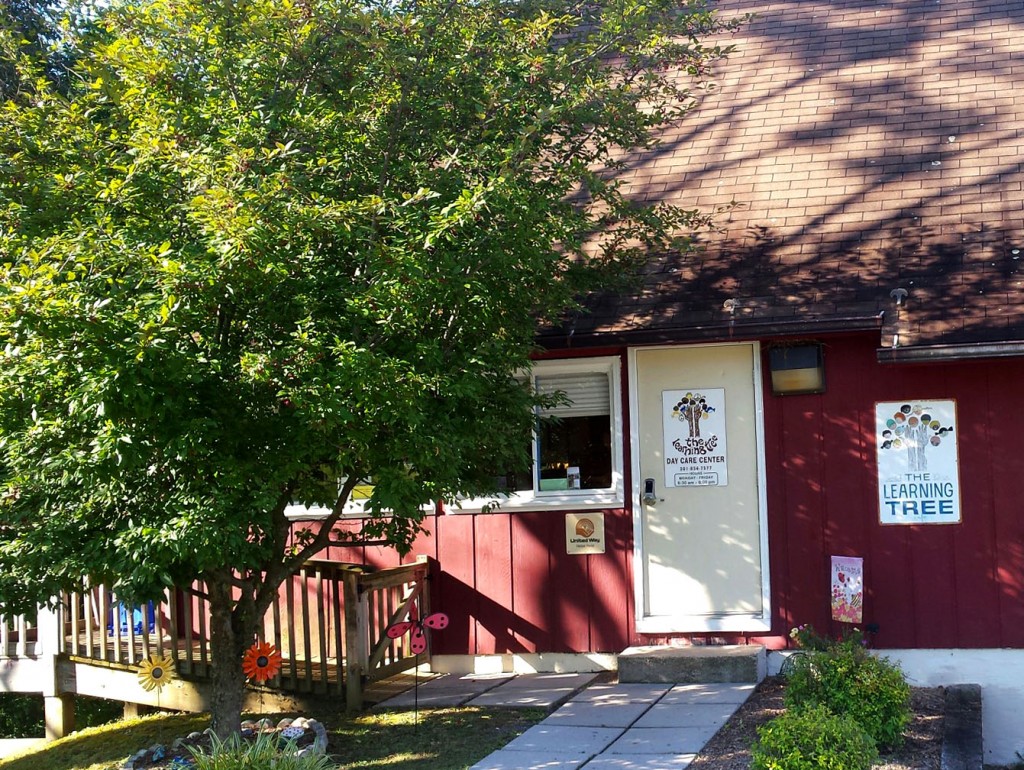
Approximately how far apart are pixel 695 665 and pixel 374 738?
2.40m

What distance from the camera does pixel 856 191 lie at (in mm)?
9273

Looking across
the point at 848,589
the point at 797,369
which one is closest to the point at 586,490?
the point at 797,369

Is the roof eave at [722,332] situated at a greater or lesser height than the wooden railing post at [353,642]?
greater

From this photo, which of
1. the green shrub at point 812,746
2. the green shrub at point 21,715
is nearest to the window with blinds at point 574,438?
the green shrub at point 812,746

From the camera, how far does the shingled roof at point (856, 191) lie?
26.6 feet

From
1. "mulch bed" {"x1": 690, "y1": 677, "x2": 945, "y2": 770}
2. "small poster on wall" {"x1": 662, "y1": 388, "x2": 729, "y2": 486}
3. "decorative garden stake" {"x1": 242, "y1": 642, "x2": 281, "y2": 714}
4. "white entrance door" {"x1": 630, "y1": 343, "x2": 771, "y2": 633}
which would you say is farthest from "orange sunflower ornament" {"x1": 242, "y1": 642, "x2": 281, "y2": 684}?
"small poster on wall" {"x1": 662, "y1": 388, "x2": 729, "y2": 486}

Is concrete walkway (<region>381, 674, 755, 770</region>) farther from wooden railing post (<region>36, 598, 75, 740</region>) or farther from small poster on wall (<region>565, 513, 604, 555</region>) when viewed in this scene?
wooden railing post (<region>36, 598, 75, 740</region>)

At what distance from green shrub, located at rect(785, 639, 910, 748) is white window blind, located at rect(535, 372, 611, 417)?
2.96 meters

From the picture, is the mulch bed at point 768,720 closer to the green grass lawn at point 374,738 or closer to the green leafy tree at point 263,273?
the green grass lawn at point 374,738

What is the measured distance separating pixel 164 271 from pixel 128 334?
36 cm

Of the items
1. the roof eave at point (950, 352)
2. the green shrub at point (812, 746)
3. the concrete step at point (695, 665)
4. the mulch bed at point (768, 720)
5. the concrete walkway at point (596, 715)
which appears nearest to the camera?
the green shrub at point (812, 746)

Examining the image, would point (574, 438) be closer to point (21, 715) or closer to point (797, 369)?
point (797, 369)

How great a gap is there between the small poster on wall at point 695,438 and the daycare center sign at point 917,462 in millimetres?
1205

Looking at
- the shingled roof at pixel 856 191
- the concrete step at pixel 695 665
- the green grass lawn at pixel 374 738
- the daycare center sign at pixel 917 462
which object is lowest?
the green grass lawn at pixel 374 738
